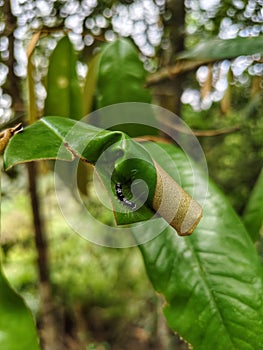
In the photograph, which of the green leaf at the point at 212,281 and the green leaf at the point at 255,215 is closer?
the green leaf at the point at 212,281

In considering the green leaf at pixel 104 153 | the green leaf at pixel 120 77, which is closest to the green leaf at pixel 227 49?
the green leaf at pixel 120 77

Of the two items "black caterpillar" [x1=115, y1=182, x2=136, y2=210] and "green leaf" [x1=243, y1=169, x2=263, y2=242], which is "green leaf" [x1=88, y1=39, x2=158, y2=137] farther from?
"black caterpillar" [x1=115, y1=182, x2=136, y2=210]

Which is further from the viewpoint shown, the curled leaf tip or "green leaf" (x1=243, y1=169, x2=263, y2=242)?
"green leaf" (x1=243, y1=169, x2=263, y2=242)

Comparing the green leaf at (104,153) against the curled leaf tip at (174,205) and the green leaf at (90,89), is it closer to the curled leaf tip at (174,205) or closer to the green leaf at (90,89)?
the curled leaf tip at (174,205)

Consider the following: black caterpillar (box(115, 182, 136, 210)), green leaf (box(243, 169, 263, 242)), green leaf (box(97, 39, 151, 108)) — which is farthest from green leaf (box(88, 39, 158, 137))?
black caterpillar (box(115, 182, 136, 210))

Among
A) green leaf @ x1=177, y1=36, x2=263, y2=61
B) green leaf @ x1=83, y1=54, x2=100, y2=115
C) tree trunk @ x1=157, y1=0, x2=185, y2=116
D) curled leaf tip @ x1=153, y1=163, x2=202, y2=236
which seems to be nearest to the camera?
curled leaf tip @ x1=153, y1=163, x2=202, y2=236

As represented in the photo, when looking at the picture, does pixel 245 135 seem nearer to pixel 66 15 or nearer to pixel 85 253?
pixel 66 15
